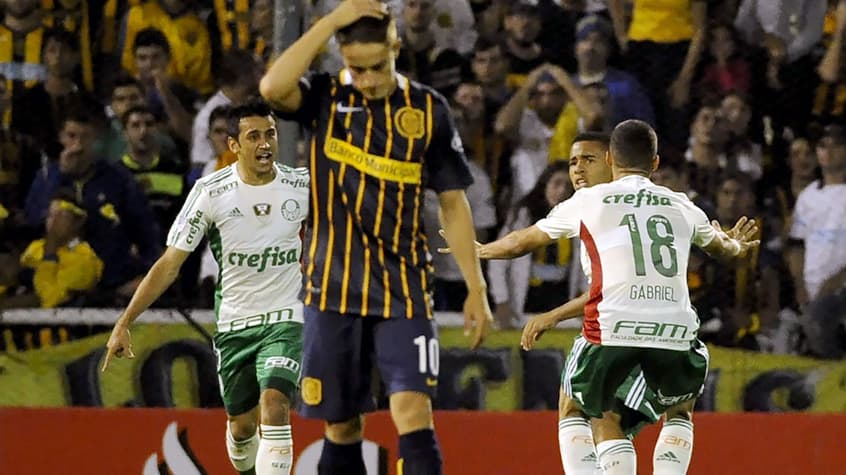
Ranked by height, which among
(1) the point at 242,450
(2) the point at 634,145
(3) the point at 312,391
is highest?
(2) the point at 634,145

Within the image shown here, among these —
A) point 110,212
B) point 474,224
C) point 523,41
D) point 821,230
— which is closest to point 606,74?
point 523,41

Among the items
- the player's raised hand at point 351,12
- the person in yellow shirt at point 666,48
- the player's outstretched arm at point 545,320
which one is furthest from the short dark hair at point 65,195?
the player's raised hand at point 351,12

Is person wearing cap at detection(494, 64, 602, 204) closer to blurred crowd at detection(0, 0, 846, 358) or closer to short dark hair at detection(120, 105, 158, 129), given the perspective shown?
blurred crowd at detection(0, 0, 846, 358)

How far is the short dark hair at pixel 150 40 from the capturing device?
854 cm

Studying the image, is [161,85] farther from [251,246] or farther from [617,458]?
[617,458]

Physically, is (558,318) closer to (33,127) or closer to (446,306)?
(446,306)

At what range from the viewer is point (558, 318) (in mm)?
5926

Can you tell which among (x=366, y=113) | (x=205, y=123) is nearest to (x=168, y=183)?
(x=205, y=123)

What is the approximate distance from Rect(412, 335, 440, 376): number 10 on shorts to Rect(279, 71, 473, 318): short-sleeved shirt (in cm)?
10

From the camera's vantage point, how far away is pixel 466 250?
189 inches

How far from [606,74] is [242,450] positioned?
3.14 meters

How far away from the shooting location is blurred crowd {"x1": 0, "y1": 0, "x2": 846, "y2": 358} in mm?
8070

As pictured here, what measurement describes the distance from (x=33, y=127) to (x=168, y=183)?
851mm

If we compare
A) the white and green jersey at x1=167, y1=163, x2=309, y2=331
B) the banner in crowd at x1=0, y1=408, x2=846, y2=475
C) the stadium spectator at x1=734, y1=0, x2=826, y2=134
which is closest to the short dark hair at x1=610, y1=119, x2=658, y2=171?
the white and green jersey at x1=167, y1=163, x2=309, y2=331
